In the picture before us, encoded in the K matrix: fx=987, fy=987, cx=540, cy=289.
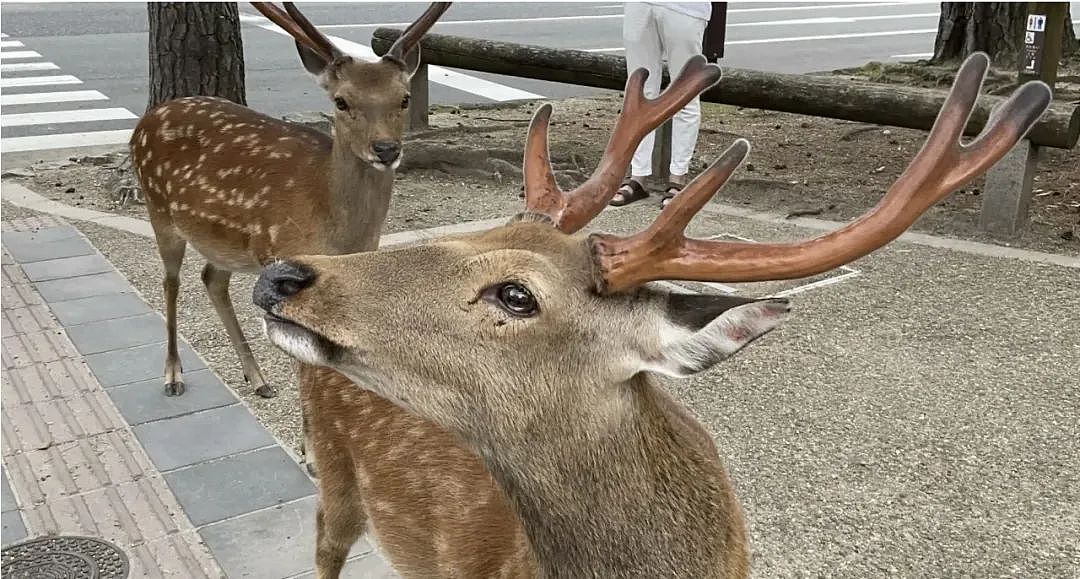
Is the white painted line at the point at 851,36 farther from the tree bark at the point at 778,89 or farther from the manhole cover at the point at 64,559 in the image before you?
the manhole cover at the point at 64,559

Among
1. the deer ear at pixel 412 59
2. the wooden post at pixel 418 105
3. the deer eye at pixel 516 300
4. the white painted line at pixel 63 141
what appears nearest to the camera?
the deer eye at pixel 516 300

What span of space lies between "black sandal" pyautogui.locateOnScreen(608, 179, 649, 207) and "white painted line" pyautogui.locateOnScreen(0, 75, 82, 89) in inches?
285

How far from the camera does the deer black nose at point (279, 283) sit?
1.71 meters

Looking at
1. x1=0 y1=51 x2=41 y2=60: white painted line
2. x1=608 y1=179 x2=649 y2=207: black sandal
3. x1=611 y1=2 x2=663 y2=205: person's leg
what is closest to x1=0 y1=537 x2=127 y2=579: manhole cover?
x1=611 y1=2 x2=663 y2=205: person's leg

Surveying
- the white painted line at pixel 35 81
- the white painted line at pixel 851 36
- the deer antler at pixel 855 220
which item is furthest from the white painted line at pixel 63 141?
the white painted line at pixel 851 36

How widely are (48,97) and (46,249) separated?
17.3ft

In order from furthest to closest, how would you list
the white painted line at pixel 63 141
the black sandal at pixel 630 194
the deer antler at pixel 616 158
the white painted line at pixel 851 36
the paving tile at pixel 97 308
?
the white painted line at pixel 851 36 < the white painted line at pixel 63 141 < the black sandal at pixel 630 194 < the paving tile at pixel 97 308 < the deer antler at pixel 616 158

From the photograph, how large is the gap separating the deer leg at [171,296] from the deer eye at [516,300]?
9.29 feet

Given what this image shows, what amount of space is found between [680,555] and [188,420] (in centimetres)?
271

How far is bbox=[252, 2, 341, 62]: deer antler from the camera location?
4.12 metres

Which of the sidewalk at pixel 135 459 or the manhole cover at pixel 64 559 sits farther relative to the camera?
the sidewalk at pixel 135 459

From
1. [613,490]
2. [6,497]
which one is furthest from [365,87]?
[613,490]

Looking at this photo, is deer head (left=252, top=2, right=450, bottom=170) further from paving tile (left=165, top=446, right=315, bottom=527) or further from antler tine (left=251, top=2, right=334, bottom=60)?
paving tile (left=165, top=446, right=315, bottom=527)

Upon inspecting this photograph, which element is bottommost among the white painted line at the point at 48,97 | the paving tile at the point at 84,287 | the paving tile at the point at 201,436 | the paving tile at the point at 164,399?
the paving tile at the point at 201,436
